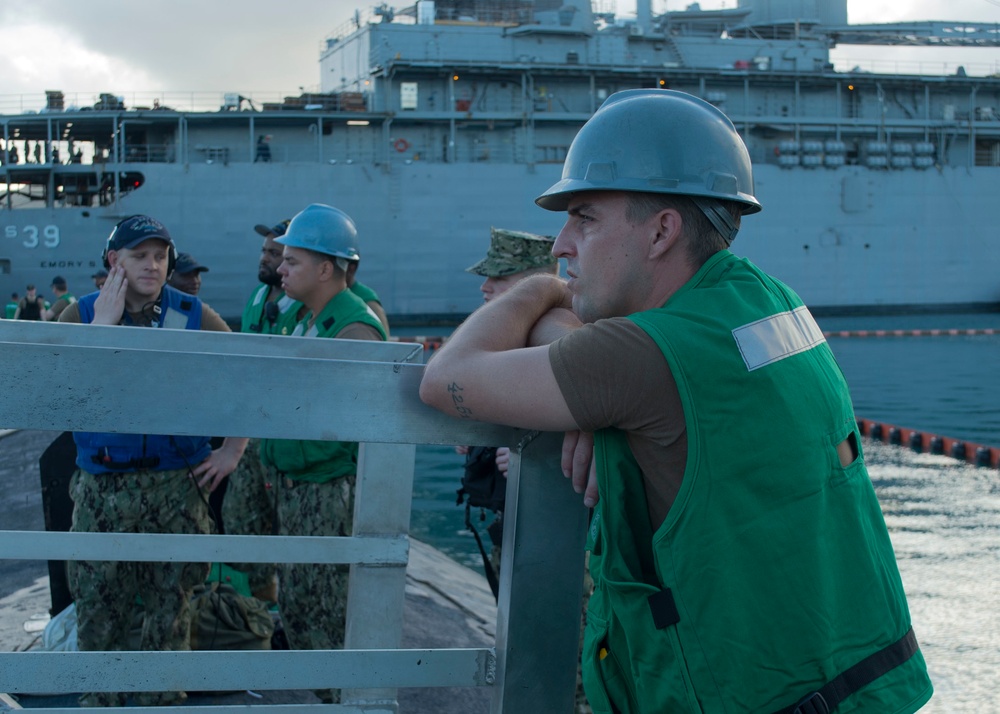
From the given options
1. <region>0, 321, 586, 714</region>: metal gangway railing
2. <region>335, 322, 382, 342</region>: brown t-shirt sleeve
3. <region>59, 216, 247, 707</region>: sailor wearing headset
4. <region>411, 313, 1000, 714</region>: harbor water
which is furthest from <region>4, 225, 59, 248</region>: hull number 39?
<region>0, 321, 586, 714</region>: metal gangway railing

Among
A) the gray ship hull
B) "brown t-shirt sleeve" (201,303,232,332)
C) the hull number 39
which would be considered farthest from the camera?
the gray ship hull

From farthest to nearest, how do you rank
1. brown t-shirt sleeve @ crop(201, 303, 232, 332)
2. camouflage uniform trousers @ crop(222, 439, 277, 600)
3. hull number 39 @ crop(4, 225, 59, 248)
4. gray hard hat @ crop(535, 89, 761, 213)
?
hull number 39 @ crop(4, 225, 59, 248) < camouflage uniform trousers @ crop(222, 439, 277, 600) < brown t-shirt sleeve @ crop(201, 303, 232, 332) < gray hard hat @ crop(535, 89, 761, 213)

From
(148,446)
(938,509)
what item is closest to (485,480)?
(148,446)

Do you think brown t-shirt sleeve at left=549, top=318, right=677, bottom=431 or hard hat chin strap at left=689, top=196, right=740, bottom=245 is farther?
hard hat chin strap at left=689, top=196, right=740, bottom=245

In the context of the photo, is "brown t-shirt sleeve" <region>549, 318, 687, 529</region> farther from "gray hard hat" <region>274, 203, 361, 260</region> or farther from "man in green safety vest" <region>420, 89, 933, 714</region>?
"gray hard hat" <region>274, 203, 361, 260</region>

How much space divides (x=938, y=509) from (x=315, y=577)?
5805 millimetres

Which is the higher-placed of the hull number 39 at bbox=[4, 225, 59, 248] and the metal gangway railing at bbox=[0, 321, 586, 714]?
the hull number 39 at bbox=[4, 225, 59, 248]

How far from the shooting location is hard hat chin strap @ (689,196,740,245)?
1685 mm

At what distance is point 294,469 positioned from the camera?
3.82m

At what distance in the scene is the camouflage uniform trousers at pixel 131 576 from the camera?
3.32 meters

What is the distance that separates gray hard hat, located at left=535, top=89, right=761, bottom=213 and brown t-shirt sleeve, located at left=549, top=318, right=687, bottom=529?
0.31 meters

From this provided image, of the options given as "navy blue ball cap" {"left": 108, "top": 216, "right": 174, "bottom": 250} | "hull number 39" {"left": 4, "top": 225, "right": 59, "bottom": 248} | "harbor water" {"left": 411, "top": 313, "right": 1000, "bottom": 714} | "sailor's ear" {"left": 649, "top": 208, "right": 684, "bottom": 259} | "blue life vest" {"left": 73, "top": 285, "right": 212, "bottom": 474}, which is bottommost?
"harbor water" {"left": 411, "top": 313, "right": 1000, "bottom": 714}

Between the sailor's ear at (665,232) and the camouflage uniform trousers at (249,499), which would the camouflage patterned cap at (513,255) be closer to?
the camouflage uniform trousers at (249,499)

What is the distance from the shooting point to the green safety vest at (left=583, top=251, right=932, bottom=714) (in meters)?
1.42
